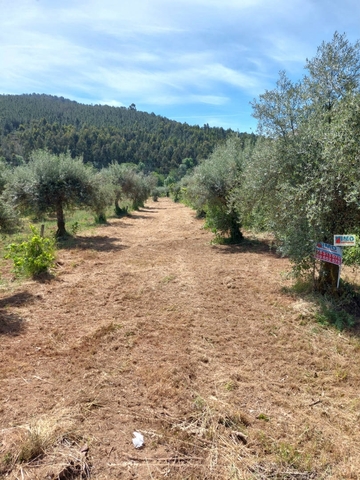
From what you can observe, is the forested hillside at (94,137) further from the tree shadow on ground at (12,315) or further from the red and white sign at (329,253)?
the red and white sign at (329,253)

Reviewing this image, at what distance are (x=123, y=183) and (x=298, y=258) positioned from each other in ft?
92.9

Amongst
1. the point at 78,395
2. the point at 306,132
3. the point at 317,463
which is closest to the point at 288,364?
the point at 317,463

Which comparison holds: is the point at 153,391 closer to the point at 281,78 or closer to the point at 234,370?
the point at 234,370

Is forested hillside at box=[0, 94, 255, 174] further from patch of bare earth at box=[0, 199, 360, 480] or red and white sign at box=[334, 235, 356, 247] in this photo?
red and white sign at box=[334, 235, 356, 247]

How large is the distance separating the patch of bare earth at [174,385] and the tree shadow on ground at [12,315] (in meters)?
0.04

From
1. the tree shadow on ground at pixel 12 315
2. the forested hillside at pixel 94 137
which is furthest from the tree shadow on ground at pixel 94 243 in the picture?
the forested hillside at pixel 94 137

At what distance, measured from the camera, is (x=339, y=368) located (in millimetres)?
4500

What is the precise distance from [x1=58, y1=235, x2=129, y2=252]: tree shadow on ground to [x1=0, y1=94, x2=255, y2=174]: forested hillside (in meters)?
66.2

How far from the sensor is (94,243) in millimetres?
14797

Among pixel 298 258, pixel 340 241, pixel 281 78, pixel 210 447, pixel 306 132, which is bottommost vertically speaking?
pixel 210 447

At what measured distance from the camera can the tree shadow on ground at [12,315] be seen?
5617 millimetres

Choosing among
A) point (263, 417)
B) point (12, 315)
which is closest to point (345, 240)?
point (263, 417)

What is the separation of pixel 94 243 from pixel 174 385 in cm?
1162

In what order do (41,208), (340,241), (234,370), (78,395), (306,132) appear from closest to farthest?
(78,395)
(234,370)
(340,241)
(306,132)
(41,208)
